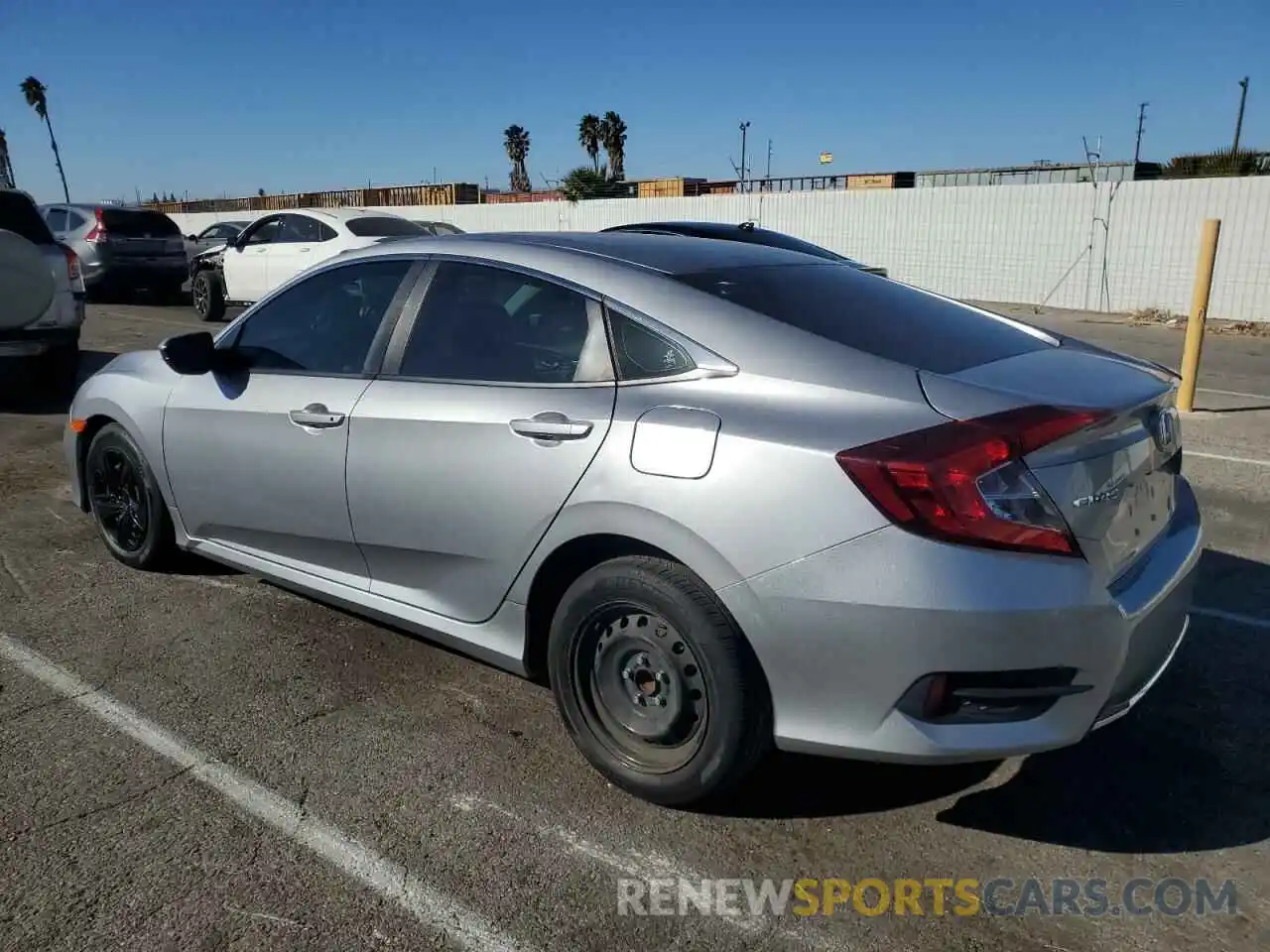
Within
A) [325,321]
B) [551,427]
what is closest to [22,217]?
[325,321]

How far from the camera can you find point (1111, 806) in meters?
2.90

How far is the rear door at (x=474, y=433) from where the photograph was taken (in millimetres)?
2975

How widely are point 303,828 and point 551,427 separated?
4.30ft

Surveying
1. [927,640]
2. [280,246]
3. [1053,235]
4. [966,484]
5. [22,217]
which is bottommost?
[927,640]

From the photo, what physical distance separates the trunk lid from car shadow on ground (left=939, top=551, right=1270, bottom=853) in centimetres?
77

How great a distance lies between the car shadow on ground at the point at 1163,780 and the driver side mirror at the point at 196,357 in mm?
3115

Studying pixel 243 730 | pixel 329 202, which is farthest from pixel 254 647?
pixel 329 202

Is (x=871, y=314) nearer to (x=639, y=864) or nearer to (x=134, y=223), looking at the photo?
(x=639, y=864)

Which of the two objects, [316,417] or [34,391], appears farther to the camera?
[34,391]

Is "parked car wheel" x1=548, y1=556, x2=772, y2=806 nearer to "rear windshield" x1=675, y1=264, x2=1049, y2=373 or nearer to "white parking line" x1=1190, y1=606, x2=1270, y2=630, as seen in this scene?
"rear windshield" x1=675, y1=264, x2=1049, y2=373

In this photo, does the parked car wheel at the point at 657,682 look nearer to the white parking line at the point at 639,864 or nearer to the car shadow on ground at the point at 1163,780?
the white parking line at the point at 639,864

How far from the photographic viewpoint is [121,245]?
16984 millimetres

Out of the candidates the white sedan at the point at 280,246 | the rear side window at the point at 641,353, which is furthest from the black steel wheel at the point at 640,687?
the white sedan at the point at 280,246

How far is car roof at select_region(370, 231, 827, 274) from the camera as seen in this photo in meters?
3.27
